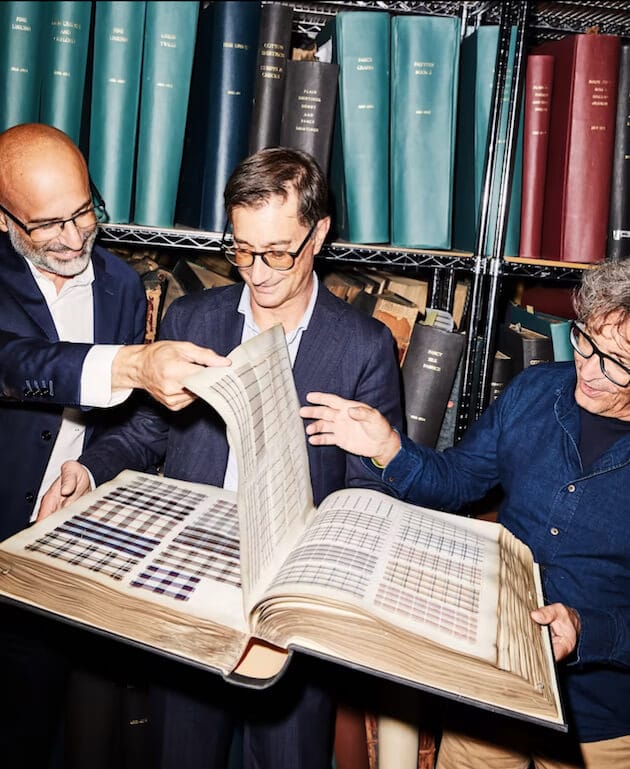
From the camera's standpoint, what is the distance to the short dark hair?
105 centimetres

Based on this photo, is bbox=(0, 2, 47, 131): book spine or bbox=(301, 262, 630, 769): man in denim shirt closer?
bbox=(301, 262, 630, 769): man in denim shirt

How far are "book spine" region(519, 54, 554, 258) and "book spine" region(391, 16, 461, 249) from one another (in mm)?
161

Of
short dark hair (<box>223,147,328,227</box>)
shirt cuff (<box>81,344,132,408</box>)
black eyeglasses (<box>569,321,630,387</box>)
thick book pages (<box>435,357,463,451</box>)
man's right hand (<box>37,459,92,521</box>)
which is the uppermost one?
short dark hair (<box>223,147,328,227</box>)

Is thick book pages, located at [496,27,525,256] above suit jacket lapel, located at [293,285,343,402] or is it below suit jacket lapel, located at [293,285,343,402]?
above

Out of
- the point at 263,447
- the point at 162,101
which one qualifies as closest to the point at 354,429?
the point at 263,447

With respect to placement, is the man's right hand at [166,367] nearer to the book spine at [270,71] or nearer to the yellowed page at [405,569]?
the yellowed page at [405,569]

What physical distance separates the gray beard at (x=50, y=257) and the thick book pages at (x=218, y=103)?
0.27 meters

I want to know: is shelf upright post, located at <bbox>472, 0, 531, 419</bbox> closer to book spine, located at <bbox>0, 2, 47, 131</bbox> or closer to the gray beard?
the gray beard

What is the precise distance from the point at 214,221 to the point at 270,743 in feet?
3.45

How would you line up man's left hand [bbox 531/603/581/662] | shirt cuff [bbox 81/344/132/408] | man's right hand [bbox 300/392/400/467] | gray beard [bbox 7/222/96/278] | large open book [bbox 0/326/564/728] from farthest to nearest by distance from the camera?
gray beard [bbox 7/222/96/278] < man's right hand [bbox 300/392/400/467] < shirt cuff [bbox 81/344/132/408] < man's left hand [bbox 531/603/581/662] < large open book [bbox 0/326/564/728]

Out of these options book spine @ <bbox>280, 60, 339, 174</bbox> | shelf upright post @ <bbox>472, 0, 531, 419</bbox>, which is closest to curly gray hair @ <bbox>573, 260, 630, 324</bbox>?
shelf upright post @ <bbox>472, 0, 531, 419</bbox>

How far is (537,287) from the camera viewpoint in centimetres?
180

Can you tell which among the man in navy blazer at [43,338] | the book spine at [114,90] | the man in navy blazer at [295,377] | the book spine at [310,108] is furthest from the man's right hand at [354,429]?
the book spine at [114,90]

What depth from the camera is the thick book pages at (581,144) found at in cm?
122
